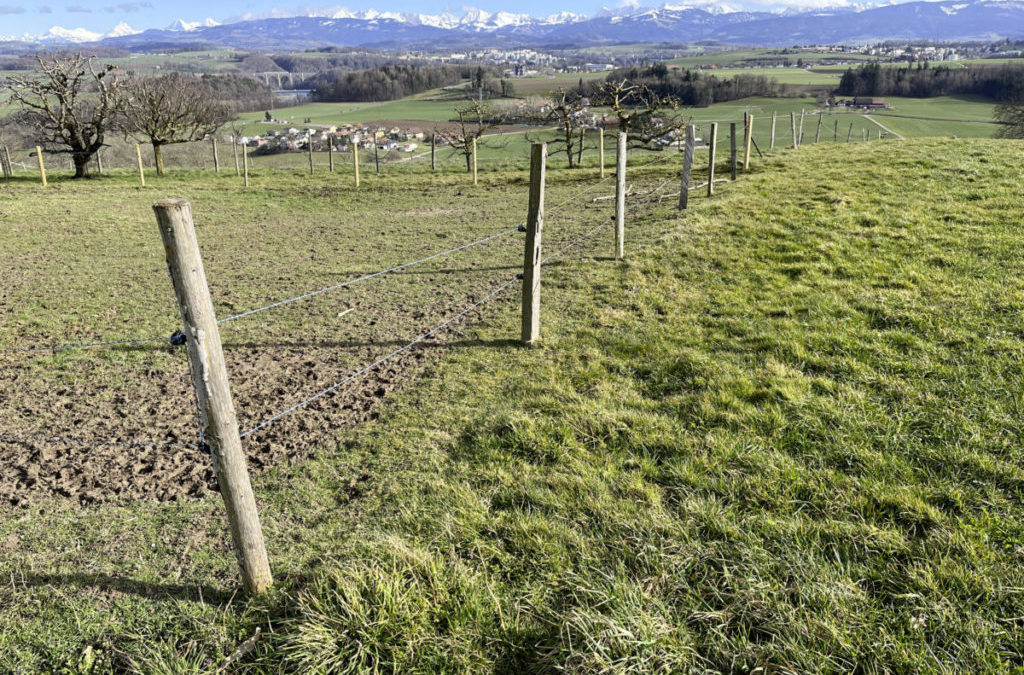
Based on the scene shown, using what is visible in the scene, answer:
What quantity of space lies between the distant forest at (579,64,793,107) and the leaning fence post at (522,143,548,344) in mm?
77554

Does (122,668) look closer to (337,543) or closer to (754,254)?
(337,543)

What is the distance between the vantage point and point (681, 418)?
17.9 feet

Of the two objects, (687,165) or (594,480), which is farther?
(687,165)

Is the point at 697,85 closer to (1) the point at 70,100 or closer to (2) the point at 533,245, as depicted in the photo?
(1) the point at 70,100

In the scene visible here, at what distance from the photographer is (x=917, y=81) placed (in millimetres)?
97688

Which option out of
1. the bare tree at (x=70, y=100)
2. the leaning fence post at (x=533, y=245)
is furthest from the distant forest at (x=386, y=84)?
the leaning fence post at (x=533, y=245)

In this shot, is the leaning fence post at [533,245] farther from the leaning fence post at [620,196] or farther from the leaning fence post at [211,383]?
the leaning fence post at [211,383]

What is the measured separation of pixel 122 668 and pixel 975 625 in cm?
447

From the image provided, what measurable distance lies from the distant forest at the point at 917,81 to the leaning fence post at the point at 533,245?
113 meters

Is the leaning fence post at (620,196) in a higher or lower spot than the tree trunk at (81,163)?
lower

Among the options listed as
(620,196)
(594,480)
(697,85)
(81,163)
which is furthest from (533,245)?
(697,85)

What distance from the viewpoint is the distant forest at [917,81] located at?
95.6 metres

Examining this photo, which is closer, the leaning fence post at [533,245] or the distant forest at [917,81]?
the leaning fence post at [533,245]

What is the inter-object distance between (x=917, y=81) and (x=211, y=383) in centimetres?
12323
